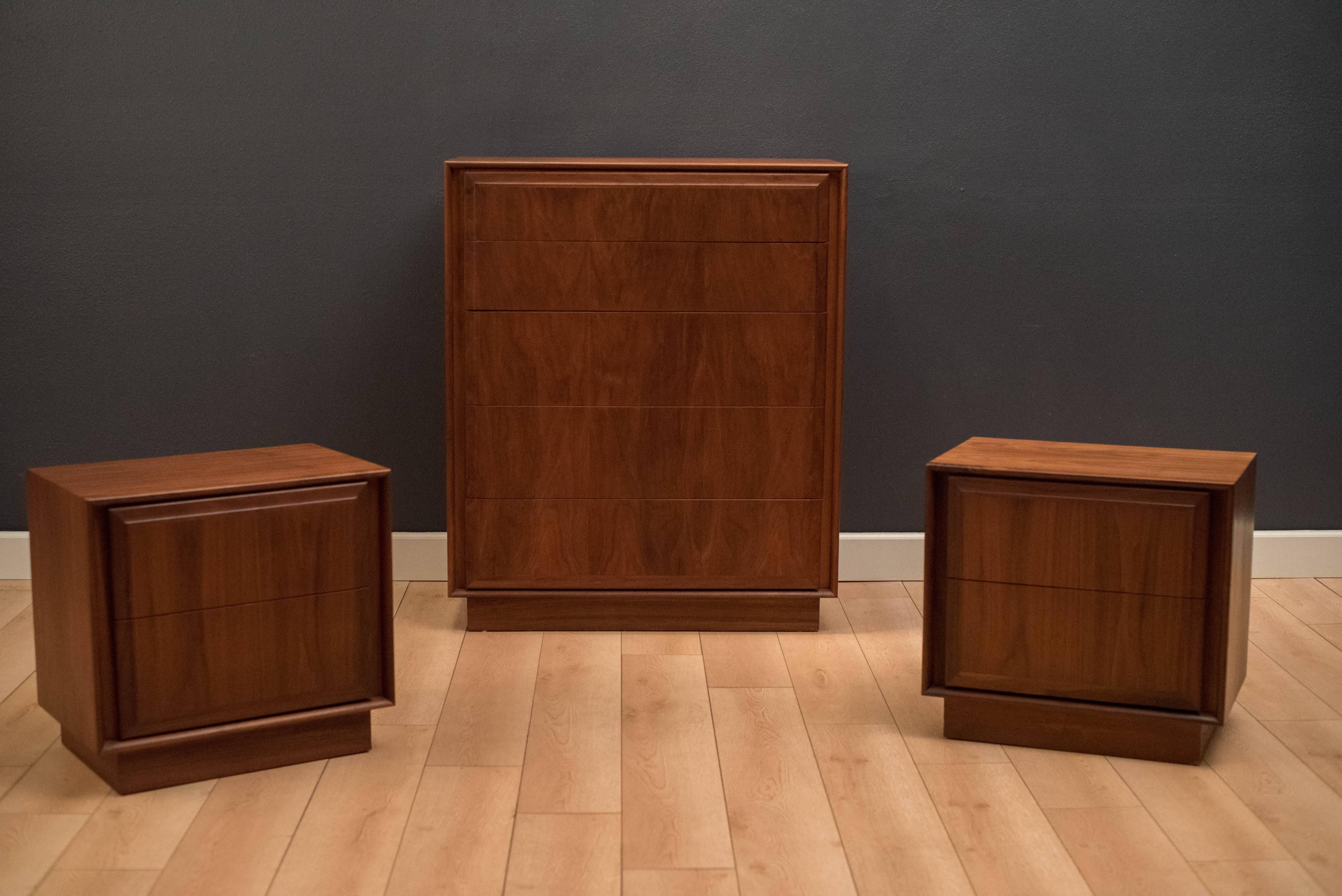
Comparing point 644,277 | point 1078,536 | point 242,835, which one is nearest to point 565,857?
point 242,835

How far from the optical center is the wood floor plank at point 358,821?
196 cm

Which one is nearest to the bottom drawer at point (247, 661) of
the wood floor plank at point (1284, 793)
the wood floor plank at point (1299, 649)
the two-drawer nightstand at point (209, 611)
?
the two-drawer nightstand at point (209, 611)

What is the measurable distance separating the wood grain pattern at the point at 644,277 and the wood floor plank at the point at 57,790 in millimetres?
1261

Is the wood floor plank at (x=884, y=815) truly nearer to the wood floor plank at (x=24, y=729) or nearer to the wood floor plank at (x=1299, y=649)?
the wood floor plank at (x=1299, y=649)

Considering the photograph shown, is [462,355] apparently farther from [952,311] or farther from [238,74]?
[952,311]

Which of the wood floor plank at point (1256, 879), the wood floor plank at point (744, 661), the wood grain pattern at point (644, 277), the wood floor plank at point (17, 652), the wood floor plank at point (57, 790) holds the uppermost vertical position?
the wood grain pattern at point (644, 277)

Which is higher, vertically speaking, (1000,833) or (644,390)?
(644,390)

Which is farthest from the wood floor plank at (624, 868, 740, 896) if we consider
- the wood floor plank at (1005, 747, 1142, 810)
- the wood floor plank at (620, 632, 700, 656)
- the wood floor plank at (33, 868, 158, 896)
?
the wood floor plank at (620, 632, 700, 656)

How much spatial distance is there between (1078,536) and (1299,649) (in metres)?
1.04

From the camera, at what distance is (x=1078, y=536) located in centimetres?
237

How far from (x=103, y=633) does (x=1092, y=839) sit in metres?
1.62

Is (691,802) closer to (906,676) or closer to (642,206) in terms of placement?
(906,676)

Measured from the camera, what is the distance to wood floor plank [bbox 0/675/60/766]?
2.40 m

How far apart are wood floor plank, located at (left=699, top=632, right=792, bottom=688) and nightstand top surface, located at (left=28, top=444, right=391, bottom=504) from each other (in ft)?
3.01
